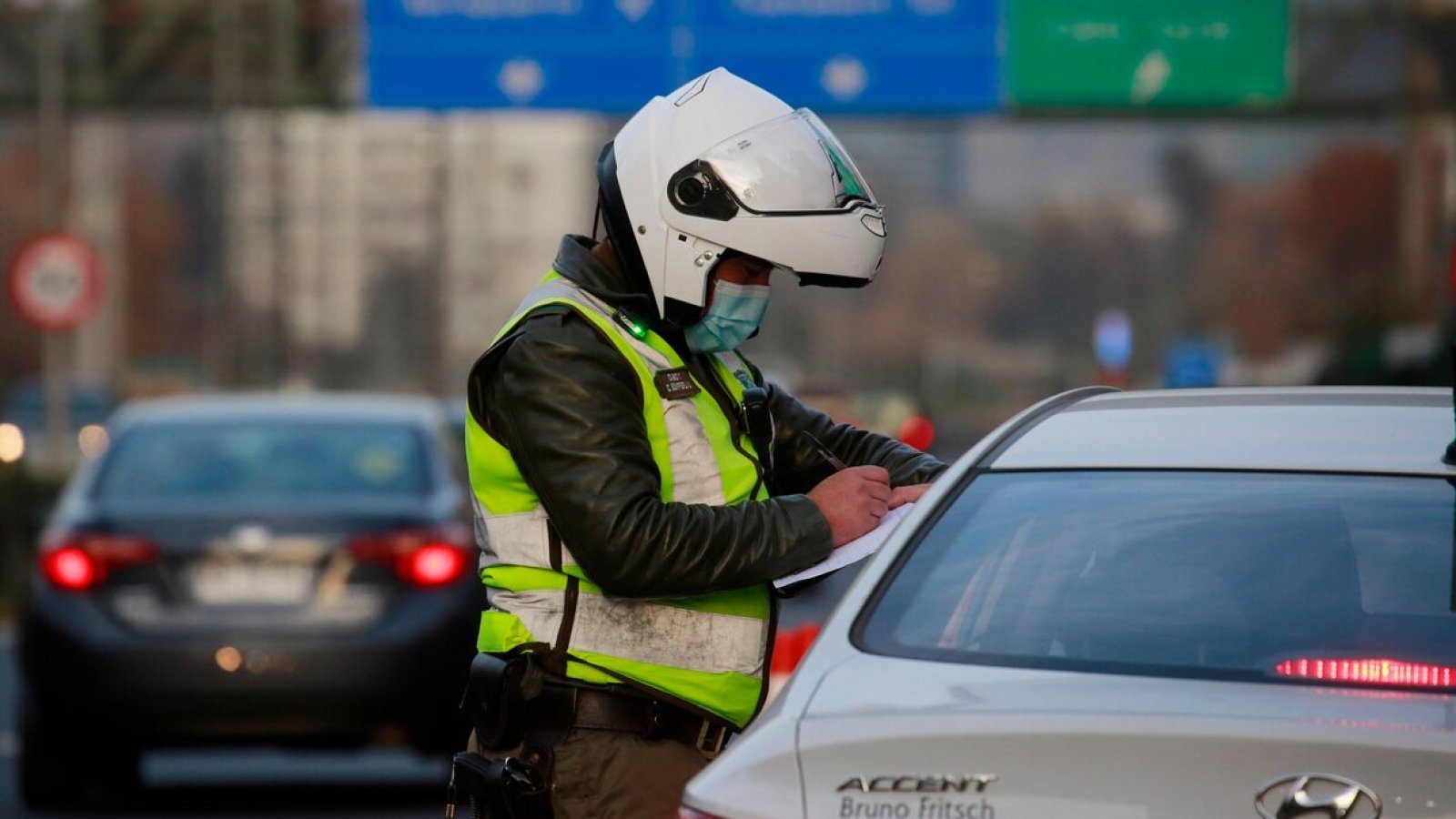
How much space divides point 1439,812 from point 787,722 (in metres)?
0.79

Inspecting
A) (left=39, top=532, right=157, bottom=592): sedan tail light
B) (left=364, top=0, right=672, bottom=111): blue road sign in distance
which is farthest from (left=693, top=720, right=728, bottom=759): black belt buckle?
(left=364, top=0, right=672, bottom=111): blue road sign in distance

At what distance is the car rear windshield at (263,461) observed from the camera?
32.7 feet

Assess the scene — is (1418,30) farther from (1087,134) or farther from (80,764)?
(1087,134)

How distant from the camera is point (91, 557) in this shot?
9656mm

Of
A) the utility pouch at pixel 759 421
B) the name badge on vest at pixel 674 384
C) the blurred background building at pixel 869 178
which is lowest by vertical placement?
the blurred background building at pixel 869 178

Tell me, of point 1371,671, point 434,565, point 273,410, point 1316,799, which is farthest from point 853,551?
point 273,410

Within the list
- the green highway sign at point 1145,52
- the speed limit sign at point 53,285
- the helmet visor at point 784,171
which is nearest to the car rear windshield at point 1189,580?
the helmet visor at point 784,171

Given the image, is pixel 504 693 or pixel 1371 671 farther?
pixel 504 693

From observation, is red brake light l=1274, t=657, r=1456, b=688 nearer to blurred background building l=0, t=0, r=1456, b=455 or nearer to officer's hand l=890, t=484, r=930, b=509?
officer's hand l=890, t=484, r=930, b=509

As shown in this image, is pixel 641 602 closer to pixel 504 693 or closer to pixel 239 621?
pixel 504 693

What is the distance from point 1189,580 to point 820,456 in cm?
99

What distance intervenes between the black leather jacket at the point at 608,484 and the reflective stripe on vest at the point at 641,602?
48 millimetres

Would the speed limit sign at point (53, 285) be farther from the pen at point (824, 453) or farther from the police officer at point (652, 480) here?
the police officer at point (652, 480)

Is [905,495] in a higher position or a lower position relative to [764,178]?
lower
